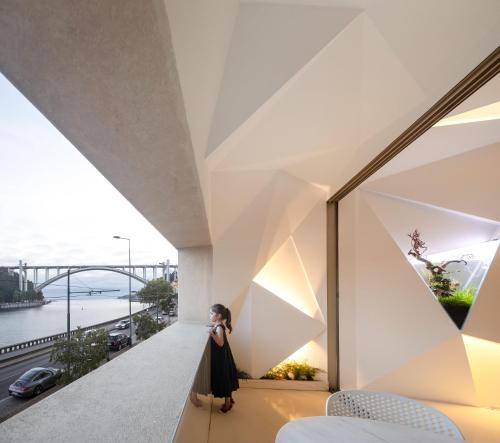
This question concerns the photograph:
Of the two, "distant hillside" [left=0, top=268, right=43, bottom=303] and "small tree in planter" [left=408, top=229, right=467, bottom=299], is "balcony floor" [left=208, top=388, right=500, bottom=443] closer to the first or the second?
"small tree in planter" [left=408, top=229, right=467, bottom=299]

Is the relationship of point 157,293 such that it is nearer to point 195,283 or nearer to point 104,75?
point 195,283

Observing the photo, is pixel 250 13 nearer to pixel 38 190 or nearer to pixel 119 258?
pixel 38 190

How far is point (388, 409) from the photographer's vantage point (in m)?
2.34

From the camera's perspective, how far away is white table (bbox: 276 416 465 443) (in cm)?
166

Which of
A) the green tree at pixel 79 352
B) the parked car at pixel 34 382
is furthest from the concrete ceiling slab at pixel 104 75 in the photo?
the green tree at pixel 79 352

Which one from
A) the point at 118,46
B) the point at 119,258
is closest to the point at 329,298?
the point at 119,258

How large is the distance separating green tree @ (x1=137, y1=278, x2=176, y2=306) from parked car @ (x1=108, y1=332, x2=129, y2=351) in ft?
2.14

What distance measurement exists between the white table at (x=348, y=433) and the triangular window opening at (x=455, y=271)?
14.1ft

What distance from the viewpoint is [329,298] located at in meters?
5.79

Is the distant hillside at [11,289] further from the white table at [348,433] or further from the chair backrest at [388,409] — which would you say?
the chair backrest at [388,409]

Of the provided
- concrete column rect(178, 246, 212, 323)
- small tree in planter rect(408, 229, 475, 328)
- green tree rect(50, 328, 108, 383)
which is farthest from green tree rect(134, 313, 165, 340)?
small tree in planter rect(408, 229, 475, 328)

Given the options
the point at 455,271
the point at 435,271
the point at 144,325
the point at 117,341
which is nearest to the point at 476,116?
the point at 435,271

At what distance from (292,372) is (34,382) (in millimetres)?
4376

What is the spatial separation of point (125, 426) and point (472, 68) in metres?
3.39
